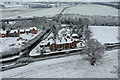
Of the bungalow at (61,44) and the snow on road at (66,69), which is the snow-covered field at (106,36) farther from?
the snow on road at (66,69)

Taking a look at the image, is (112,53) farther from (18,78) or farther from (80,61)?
(18,78)

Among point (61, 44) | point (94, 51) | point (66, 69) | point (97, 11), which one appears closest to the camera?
point (66, 69)

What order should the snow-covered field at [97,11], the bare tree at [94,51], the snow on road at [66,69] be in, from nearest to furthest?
1. the snow on road at [66,69]
2. the bare tree at [94,51]
3. the snow-covered field at [97,11]

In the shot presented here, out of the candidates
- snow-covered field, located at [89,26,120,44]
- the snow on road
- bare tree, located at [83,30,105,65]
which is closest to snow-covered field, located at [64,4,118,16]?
A: snow-covered field, located at [89,26,120,44]

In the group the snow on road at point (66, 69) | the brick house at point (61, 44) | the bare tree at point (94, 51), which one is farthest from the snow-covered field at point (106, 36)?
the bare tree at point (94, 51)

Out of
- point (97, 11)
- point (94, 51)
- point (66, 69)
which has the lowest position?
point (66, 69)

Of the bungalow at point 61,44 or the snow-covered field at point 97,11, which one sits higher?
the snow-covered field at point 97,11

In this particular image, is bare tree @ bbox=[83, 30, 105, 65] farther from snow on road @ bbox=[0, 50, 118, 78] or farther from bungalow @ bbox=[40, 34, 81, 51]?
bungalow @ bbox=[40, 34, 81, 51]

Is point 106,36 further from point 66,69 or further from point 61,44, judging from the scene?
point 66,69

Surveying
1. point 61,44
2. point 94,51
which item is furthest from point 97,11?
point 94,51
